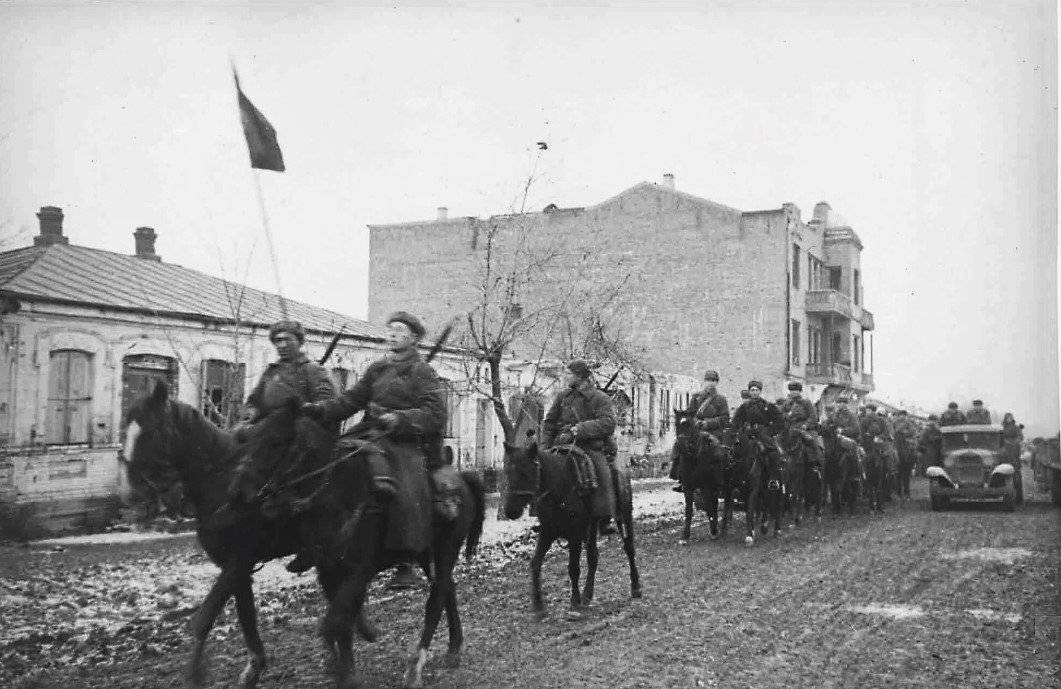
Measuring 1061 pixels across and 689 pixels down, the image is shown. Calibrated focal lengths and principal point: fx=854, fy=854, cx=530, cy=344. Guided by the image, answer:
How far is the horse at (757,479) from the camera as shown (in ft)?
42.4

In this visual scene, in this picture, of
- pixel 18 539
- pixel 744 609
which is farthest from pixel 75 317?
pixel 744 609

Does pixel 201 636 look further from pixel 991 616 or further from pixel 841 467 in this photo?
pixel 841 467

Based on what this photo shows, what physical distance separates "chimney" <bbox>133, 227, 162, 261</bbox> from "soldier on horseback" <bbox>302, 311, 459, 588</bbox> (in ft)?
35.4

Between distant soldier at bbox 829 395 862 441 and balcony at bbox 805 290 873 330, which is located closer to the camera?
distant soldier at bbox 829 395 862 441

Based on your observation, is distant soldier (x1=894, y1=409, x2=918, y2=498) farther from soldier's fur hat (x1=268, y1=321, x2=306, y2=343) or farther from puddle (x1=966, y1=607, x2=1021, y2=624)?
soldier's fur hat (x1=268, y1=321, x2=306, y2=343)

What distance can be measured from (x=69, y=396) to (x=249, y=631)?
8305mm

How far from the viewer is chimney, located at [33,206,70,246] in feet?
31.4

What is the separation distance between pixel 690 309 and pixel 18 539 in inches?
960

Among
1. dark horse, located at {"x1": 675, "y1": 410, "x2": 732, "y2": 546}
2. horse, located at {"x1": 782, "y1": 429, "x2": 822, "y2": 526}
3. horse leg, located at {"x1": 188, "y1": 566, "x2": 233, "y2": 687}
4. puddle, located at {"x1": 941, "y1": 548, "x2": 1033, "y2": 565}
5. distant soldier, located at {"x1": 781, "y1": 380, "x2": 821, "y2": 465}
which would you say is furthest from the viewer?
distant soldier, located at {"x1": 781, "y1": 380, "x2": 821, "y2": 465}

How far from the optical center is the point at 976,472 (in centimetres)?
1769

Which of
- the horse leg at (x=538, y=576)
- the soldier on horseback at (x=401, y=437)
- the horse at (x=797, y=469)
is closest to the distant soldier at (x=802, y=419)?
the horse at (x=797, y=469)

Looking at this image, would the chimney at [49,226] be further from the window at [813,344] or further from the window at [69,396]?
the window at [813,344]

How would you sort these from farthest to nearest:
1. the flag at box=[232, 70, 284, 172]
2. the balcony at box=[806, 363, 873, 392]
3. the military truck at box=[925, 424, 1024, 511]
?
the balcony at box=[806, 363, 873, 392], the military truck at box=[925, 424, 1024, 511], the flag at box=[232, 70, 284, 172]

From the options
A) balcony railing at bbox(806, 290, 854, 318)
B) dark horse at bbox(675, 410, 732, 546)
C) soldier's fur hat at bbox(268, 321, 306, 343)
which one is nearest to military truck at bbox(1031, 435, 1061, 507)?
dark horse at bbox(675, 410, 732, 546)
